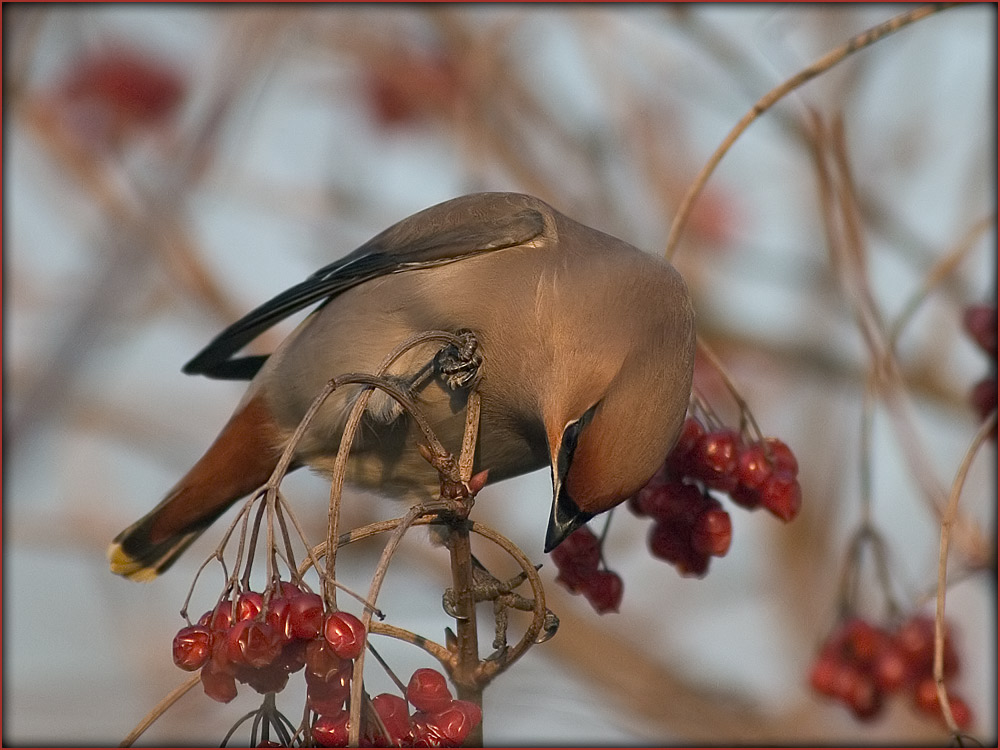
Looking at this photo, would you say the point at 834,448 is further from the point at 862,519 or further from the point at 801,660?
the point at 862,519

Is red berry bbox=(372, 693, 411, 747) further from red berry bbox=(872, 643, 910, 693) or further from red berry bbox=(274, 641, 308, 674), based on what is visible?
red berry bbox=(872, 643, 910, 693)

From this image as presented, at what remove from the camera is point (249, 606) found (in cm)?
229

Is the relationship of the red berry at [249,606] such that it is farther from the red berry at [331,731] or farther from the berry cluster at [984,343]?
the berry cluster at [984,343]

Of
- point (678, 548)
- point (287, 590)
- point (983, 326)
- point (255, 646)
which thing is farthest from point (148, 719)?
point (983, 326)

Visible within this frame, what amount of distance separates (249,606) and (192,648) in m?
0.13

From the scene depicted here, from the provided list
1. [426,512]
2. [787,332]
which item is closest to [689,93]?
[787,332]

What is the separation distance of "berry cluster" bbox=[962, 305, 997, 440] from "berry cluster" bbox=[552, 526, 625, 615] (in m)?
1.03

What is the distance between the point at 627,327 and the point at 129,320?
13.7 feet

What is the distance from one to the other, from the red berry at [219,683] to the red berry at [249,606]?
101mm

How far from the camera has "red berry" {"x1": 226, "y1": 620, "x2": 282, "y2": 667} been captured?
7.22ft

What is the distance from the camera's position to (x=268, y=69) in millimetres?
4184

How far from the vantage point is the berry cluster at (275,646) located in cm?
218

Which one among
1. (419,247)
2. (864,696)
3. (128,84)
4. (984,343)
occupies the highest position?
(128,84)

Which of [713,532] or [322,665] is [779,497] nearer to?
[713,532]
